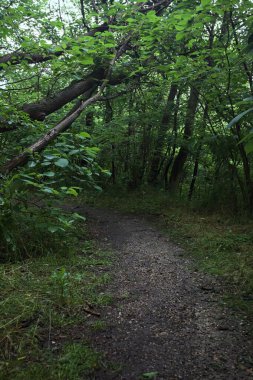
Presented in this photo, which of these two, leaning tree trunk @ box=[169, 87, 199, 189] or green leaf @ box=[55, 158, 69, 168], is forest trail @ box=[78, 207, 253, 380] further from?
leaning tree trunk @ box=[169, 87, 199, 189]

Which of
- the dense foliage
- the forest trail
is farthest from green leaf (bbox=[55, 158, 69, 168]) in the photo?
the forest trail

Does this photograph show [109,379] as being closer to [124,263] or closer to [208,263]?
[124,263]

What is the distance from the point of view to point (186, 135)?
22.5ft

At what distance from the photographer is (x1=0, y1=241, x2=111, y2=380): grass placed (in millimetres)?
1637

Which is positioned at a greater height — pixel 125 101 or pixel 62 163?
pixel 125 101

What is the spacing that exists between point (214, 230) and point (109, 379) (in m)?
3.44

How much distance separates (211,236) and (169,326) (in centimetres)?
237

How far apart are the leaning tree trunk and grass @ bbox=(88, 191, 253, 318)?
2.31 ft

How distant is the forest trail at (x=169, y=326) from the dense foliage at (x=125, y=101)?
1167 mm

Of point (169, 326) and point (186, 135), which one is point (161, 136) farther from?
point (169, 326)

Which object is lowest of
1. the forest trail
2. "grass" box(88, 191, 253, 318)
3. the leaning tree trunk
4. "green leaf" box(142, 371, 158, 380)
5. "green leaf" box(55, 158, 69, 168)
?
"green leaf" box(142, 371, 158, 380)

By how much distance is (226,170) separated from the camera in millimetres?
5719

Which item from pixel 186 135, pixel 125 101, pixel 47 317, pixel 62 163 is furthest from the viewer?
pixel 125 101

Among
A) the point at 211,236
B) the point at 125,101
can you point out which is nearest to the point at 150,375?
the point at 211,236
